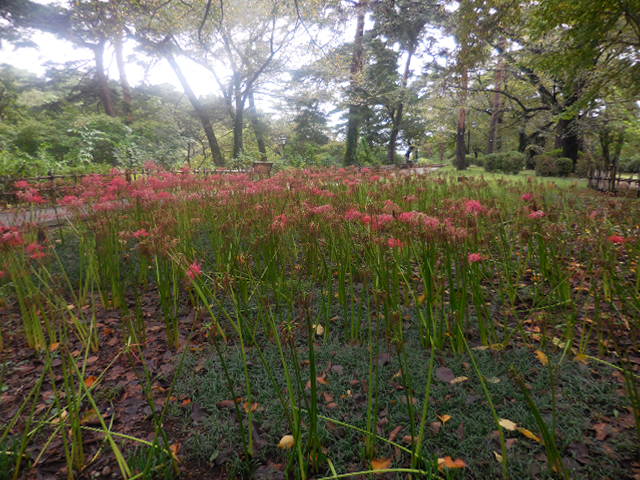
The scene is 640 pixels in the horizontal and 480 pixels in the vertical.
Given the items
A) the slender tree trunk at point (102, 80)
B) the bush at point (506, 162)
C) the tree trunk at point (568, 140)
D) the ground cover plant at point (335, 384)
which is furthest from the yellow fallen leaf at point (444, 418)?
the slender tree trunk at point (102, 80)

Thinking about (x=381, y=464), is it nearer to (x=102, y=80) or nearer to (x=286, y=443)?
(x=286, y=443)

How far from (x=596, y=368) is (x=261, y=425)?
7.20 feet

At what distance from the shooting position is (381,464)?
1469 mm

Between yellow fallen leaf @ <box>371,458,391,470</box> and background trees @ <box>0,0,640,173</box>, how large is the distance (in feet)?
23.3

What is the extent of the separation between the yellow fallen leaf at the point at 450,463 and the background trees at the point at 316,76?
281 inches

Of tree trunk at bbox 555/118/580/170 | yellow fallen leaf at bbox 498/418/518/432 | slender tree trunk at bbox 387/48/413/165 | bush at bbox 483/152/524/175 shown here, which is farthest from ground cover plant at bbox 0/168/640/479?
slender tree trunk at bbox 387/48/413/165

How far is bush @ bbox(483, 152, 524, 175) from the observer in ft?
60.8

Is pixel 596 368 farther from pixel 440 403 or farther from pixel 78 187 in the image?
pixel 78 187

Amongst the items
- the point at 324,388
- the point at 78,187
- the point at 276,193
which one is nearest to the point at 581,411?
the point at 324,388

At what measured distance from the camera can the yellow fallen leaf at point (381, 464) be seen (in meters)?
1.45

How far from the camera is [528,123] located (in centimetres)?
2244

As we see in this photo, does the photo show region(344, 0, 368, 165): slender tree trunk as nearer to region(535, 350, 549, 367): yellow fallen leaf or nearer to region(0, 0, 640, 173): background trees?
region(0, 0, 640, 173): background trees

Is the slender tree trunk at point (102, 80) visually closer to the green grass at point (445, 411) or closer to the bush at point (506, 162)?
the green grass at point (445, 411)

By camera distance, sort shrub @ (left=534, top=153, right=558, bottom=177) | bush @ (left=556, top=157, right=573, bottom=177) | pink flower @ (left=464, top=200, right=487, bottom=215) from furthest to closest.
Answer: shrub @ (left=534, top=153, right=558, bottom=177)
bush @ (left=556, top=157, right=573, bottom=177)
pink flower @ (left=464, top=200, right=487, bottom=215)
